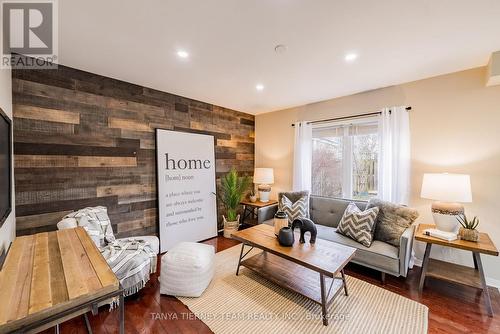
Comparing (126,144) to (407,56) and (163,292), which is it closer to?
(163,292)

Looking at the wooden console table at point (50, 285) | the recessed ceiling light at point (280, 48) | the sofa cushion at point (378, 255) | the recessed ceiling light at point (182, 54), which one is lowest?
the sofa cushion at point (378, 255)

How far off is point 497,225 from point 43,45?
4937mm

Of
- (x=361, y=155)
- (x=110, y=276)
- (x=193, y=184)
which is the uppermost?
(x=361, y=155)

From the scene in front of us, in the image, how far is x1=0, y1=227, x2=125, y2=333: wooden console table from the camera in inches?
30.4

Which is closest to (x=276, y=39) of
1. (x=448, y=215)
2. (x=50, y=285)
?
(x=50, y=285)

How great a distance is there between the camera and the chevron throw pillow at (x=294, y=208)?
3.12 meters

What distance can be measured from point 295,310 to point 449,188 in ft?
6.49

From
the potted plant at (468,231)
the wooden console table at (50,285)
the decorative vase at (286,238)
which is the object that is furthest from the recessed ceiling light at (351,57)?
the wooden console table at (50,285)

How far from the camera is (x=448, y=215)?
2225 mm

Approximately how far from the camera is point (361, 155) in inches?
129

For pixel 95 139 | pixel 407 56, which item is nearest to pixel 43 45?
pixel 95 139

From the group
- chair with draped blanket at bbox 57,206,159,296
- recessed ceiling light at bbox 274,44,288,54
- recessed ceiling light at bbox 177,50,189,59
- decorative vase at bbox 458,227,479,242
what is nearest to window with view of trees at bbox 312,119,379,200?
decorative vase at bbox 458,227,479,242

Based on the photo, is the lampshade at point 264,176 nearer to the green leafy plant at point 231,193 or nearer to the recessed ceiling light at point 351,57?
the green leafy plant at point 231,193

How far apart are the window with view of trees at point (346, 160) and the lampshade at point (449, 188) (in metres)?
0.88
